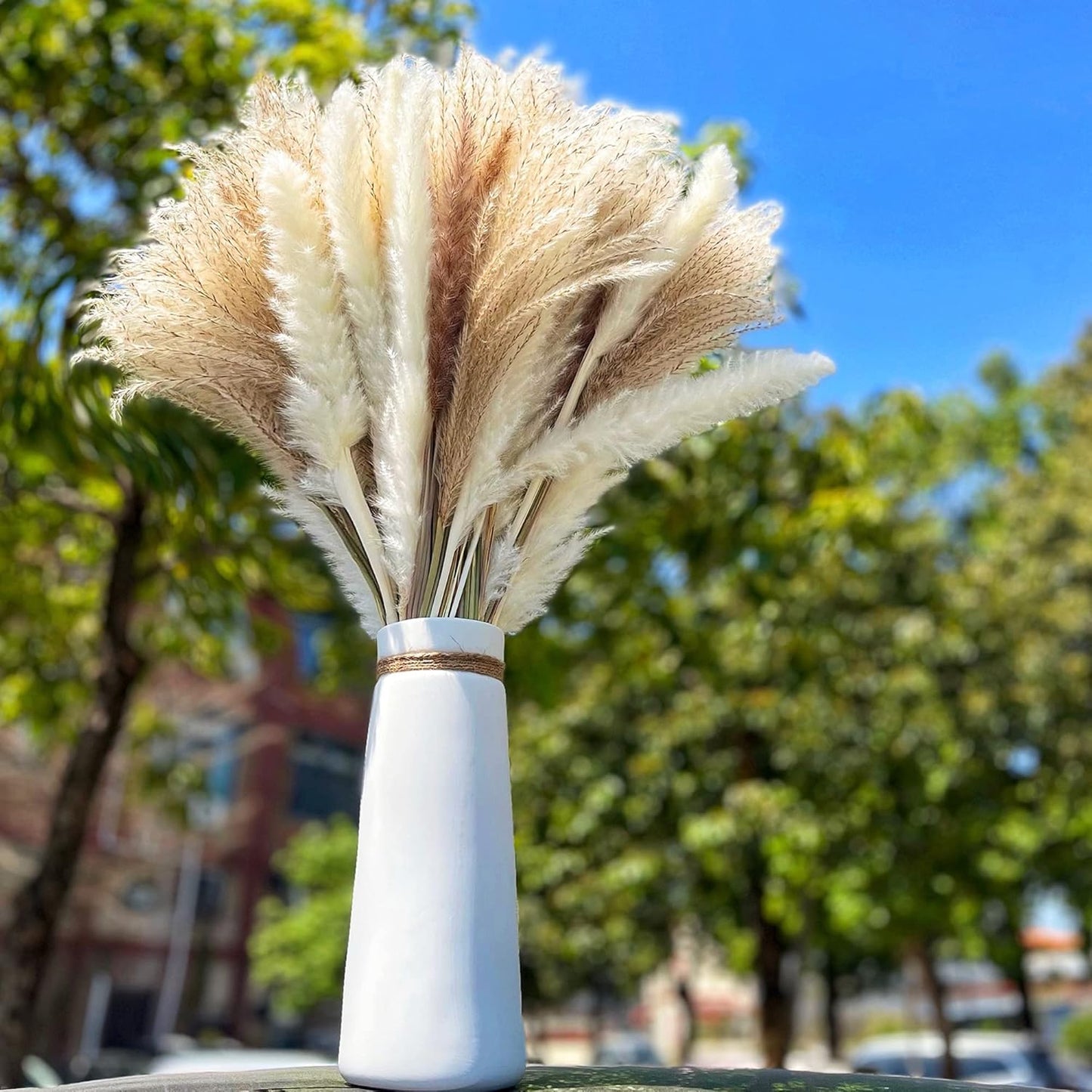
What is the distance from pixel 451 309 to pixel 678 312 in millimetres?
370

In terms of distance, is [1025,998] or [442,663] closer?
[442,663]

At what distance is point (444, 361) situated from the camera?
68.9 inches

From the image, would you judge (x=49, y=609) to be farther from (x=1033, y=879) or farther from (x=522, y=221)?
(x=1033, y=879)

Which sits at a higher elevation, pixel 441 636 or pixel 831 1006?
pixel 831 1006

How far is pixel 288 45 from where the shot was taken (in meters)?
6.09

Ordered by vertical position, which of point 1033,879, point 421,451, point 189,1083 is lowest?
point 189,1083

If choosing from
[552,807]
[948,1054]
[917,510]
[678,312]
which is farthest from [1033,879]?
[678,312]

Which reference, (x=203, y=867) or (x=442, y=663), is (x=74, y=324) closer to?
(x=442, y=663)

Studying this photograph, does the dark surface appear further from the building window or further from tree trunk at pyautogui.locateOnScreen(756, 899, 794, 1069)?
the building window

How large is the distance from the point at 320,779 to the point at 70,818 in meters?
25.0

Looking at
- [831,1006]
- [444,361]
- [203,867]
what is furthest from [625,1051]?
[444,361]

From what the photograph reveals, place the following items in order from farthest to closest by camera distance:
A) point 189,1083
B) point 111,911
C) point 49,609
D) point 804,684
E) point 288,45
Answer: point 111,911
point 804,684
point 49,609
point 288,45
point 189,1083

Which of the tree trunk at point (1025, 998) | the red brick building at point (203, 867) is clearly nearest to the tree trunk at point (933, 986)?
the tree trunk at point (1025, 998)

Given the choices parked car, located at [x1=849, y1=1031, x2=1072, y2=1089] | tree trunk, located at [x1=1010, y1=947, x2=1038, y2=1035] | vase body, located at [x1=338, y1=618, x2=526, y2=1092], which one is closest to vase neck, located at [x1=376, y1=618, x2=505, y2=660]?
vase body, located at [x1=338, y1=618, x2=526, y2=1092]
